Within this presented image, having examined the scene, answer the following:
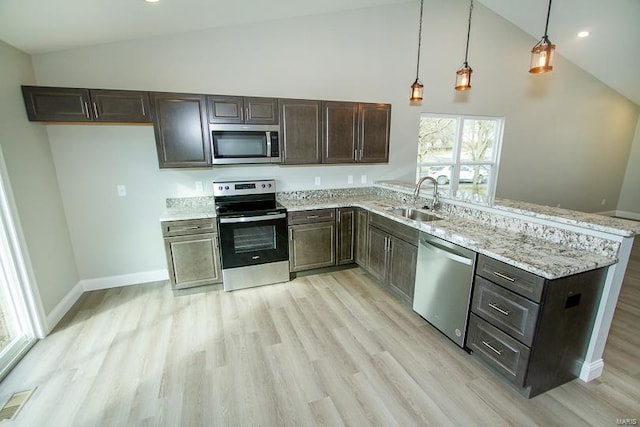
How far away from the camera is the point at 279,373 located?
2.09m

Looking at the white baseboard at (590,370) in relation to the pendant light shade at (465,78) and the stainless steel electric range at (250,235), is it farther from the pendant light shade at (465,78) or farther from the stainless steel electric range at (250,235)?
the stainless steel electric range at (250,235)

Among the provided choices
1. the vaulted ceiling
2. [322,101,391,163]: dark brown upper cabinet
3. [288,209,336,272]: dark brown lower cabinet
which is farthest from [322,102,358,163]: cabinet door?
the vaulted ceiling

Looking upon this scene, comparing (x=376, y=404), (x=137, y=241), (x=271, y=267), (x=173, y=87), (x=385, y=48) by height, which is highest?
(x=385, y=48)

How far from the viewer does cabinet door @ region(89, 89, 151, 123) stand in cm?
269

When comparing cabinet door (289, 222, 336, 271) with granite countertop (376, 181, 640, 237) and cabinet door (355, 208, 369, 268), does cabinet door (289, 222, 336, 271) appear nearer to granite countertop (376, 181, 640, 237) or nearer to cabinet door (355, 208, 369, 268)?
cabinet door (355, 208, 369, 268)

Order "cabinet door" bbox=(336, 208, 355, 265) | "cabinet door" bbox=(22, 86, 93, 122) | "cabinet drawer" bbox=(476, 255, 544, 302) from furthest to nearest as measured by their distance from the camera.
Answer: "cabinet door" bbox=(336, 208, 355, 265), "cabinet door" bbox=(22, 86, 93, 122), "cabinet drawer" bbox=(476, 255, 544, 302)

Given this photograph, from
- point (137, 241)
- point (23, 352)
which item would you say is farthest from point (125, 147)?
point (23, 352)

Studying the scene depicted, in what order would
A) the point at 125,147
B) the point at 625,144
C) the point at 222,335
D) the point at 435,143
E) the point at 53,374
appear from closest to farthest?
the point at 53,374 < the point at 222,335 < the point at 125,147 < the point at 435,143 < the point at 625,144

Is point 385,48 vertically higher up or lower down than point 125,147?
higher up

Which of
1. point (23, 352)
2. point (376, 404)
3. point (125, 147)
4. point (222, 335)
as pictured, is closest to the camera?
point (376, 404)

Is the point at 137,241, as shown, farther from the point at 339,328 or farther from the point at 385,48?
the point at 385,48

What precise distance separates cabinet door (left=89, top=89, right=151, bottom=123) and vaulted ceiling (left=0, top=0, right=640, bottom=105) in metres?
0.51

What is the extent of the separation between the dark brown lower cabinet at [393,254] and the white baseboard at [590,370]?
1.25 meters

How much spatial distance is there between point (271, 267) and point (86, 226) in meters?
2.10
